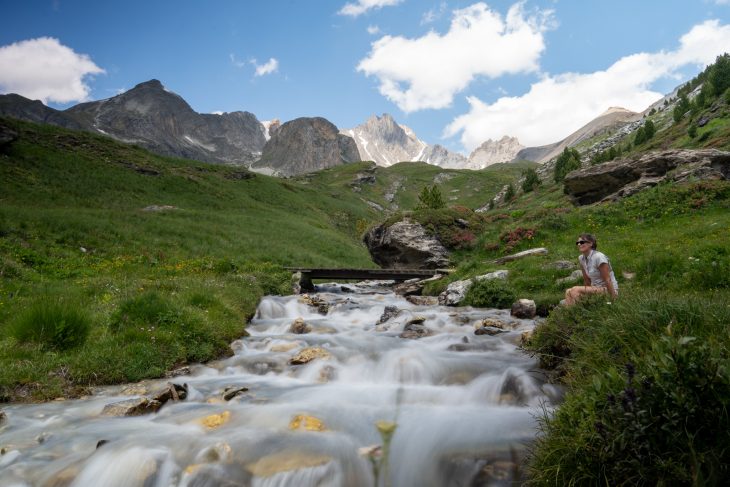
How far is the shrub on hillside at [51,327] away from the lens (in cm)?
884

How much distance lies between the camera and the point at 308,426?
253 inches

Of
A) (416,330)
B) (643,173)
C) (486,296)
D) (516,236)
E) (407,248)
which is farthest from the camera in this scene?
(407,248)

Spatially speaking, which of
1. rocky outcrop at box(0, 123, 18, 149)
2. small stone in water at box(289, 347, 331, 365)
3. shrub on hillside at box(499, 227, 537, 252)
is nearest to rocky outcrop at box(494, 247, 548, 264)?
shrub on hillside at box(499, 227, 537, 252)

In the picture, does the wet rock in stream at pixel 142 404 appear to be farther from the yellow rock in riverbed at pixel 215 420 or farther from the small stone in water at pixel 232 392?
the yellow rock in riverbed at pixel 215 420

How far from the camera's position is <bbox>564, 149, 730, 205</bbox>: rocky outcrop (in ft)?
81.1

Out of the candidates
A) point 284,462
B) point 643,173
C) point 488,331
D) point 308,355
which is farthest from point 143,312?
point 643,173

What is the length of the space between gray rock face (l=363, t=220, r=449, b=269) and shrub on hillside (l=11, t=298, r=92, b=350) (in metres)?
22.4

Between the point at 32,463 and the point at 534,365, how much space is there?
8660 mm

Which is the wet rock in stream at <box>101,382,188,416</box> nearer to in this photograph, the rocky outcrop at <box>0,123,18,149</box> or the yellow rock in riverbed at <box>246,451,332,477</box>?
the yellow rock in riverbed at <box>246,451,332,477</box>

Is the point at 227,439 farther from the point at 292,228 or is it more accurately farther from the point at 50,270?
the point at 292,228

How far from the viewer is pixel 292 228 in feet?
174

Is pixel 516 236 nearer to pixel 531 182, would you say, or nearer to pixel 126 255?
pixel 126 255

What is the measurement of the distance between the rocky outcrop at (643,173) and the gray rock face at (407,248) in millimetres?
12407

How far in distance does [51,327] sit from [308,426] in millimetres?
6882
